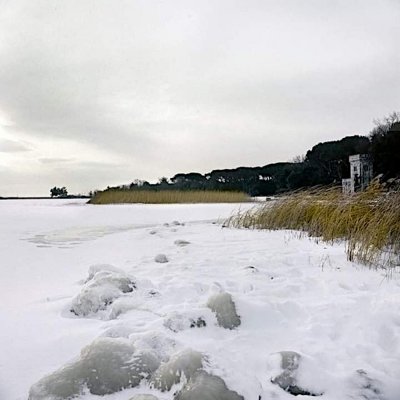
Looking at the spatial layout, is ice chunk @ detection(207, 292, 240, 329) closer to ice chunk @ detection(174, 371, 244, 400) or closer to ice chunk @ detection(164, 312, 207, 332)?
ice chunk @ detection(164, 312, 207, 332)

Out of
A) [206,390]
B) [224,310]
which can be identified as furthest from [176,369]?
[224,310]

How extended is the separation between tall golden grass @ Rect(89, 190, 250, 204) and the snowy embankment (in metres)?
11.1

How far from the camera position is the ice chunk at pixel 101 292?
75.2 inches

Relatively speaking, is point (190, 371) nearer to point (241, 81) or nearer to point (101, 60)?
point (101, 60)

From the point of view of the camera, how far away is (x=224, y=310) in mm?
1788

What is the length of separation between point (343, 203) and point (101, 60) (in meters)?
4.43

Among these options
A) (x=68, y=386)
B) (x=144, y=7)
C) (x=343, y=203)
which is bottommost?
(x=68, y=386)

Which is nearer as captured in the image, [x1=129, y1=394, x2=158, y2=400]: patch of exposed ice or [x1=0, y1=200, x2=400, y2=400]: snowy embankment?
[x1=129, y1=394, x2=158, y2=400]: patch of exposed ice

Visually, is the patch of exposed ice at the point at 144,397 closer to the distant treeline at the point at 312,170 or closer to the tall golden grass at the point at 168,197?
the distant treeline at the point at 312,170

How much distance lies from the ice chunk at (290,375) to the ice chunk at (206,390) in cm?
17

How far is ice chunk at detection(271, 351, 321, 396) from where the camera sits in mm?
1256

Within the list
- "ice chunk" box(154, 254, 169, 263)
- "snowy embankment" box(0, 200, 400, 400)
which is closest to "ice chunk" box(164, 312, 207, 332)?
"snowy embankment" box(0, 200, 400, 400)

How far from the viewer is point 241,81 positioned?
7.82m

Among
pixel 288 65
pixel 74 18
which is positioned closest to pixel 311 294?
pixel 74 18
